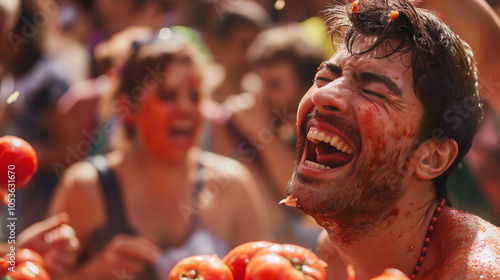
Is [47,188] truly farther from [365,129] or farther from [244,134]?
[365,129]

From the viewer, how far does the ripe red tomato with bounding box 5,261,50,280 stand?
1.54m

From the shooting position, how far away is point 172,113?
3.18 m

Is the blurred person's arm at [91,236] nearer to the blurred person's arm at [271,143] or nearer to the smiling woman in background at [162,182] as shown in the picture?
the smiling woman in background at [162,182]

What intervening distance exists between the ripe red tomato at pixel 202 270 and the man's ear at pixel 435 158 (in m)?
0.56

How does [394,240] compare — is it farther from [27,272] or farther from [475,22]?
[27,272]

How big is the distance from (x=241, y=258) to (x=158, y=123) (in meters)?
1.76

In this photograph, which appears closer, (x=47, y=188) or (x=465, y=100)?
(x=465, y=100)

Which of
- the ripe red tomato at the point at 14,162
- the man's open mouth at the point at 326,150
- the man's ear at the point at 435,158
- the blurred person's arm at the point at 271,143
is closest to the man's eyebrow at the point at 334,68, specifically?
the man's open mouth at the point at 326,150

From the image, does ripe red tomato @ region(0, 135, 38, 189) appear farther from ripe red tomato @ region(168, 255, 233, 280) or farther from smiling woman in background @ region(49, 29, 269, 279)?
smiling woman in background @ region(49, 29, 269, 279)

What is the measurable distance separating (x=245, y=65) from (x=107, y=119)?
1109 mm

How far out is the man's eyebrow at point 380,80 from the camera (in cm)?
147

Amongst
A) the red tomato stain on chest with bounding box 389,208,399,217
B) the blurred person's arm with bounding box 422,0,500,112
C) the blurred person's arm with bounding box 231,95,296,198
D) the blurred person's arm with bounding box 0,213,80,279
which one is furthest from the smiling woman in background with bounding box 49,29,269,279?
the red tomato stain on chest with bounding box 389,208,399,217

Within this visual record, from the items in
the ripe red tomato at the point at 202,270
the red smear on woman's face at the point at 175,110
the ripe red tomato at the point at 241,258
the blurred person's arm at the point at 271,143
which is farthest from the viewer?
the blurred person's arm at the point at 271,143

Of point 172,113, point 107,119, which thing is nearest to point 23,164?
point 172,113
